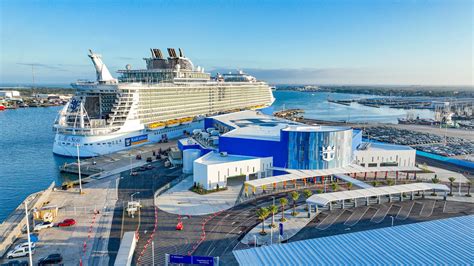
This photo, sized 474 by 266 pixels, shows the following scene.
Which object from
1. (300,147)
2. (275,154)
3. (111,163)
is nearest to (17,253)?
(111,163)

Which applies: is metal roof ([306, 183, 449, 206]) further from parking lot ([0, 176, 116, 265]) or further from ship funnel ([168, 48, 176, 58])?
ship funnel ([168, 48, 176, 58])

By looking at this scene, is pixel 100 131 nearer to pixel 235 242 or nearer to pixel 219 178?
pixel 219 178

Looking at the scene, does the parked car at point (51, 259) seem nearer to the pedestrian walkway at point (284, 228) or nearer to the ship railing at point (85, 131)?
the pedestrian walkway at point (284, 228)

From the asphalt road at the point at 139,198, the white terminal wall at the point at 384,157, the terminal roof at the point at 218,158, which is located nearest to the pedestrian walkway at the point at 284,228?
the asphalt road at the point at 139,198

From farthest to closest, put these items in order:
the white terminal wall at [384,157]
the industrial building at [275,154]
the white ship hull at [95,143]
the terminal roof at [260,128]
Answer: the white ship hull at [95,143] → the white terminal wall at [384,157] → the terminal roof at [260,128] → the industrial building at [275,154]

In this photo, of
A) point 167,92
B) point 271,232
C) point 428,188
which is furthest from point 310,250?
point 167,92

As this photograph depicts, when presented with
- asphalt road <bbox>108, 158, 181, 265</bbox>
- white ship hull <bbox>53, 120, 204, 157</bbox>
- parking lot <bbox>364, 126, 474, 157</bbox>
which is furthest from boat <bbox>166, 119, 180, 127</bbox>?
parking lot <bbox>364, 126, 474, 157</bbox>
